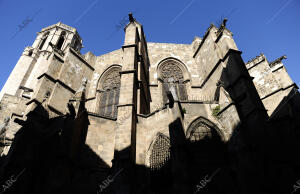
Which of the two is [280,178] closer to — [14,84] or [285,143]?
[285,143]

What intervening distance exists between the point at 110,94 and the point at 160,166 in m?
7.15

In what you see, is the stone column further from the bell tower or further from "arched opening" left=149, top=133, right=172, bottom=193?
the bell tower

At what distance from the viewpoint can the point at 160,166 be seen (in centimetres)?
786

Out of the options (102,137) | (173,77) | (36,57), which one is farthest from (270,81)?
(36,57)

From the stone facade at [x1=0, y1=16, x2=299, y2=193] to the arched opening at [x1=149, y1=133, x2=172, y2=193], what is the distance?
0.04 metres

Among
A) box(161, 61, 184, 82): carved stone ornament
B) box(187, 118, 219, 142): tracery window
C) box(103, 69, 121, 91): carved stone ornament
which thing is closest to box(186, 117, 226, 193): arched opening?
box(187, 118, 219, 142): tracery window

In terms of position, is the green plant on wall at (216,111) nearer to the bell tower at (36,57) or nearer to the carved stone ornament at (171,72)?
the carved stone ornament at (171,72)

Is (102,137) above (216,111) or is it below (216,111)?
below

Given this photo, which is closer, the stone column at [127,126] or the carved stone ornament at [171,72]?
the stone column at [127,126]

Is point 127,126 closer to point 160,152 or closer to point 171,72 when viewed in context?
point 160,152

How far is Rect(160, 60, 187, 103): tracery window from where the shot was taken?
1351 cm

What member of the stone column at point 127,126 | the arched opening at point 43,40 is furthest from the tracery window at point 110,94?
the arched opening at point 43,40

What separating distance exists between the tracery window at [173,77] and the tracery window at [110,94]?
10.6ft

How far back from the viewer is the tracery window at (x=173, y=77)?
532 inches
